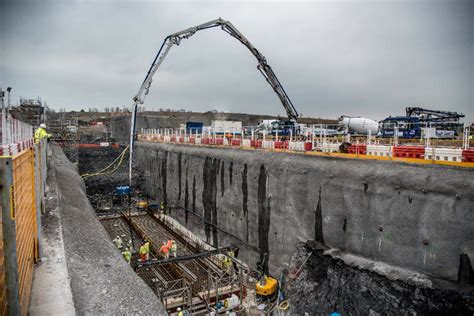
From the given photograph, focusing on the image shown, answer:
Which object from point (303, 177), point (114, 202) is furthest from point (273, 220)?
point (114, 202)

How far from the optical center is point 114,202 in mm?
26969

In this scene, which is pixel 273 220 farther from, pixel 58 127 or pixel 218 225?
pixel 58 127

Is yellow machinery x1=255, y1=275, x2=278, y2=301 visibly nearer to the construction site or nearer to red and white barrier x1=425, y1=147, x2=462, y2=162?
the construction site

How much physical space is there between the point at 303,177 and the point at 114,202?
2018 centimetres

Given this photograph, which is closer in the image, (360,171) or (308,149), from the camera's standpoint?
(360,171)

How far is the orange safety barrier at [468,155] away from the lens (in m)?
7.82

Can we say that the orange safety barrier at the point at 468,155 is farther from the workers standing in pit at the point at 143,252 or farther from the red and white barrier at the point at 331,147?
the workers standing in pit at the point at 143,252

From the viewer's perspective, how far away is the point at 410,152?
9.28 metres

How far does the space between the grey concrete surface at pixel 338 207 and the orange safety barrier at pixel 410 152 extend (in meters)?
0.42

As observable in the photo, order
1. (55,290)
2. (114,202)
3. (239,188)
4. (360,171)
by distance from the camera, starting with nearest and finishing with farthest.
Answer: (55,290) < (360,171) < (239,188) < (114,202)

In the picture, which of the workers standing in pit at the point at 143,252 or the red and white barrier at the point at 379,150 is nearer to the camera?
the red and white barrier at the point at 379,150

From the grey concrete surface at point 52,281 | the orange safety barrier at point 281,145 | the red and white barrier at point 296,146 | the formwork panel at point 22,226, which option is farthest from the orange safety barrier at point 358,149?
the formwork panel at point 22,226

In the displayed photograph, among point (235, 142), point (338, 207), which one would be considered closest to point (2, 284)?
point (338, 207)

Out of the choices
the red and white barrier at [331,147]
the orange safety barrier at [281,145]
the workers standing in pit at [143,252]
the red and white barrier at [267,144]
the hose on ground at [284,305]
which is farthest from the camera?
the red and white barrier at [267,144]
